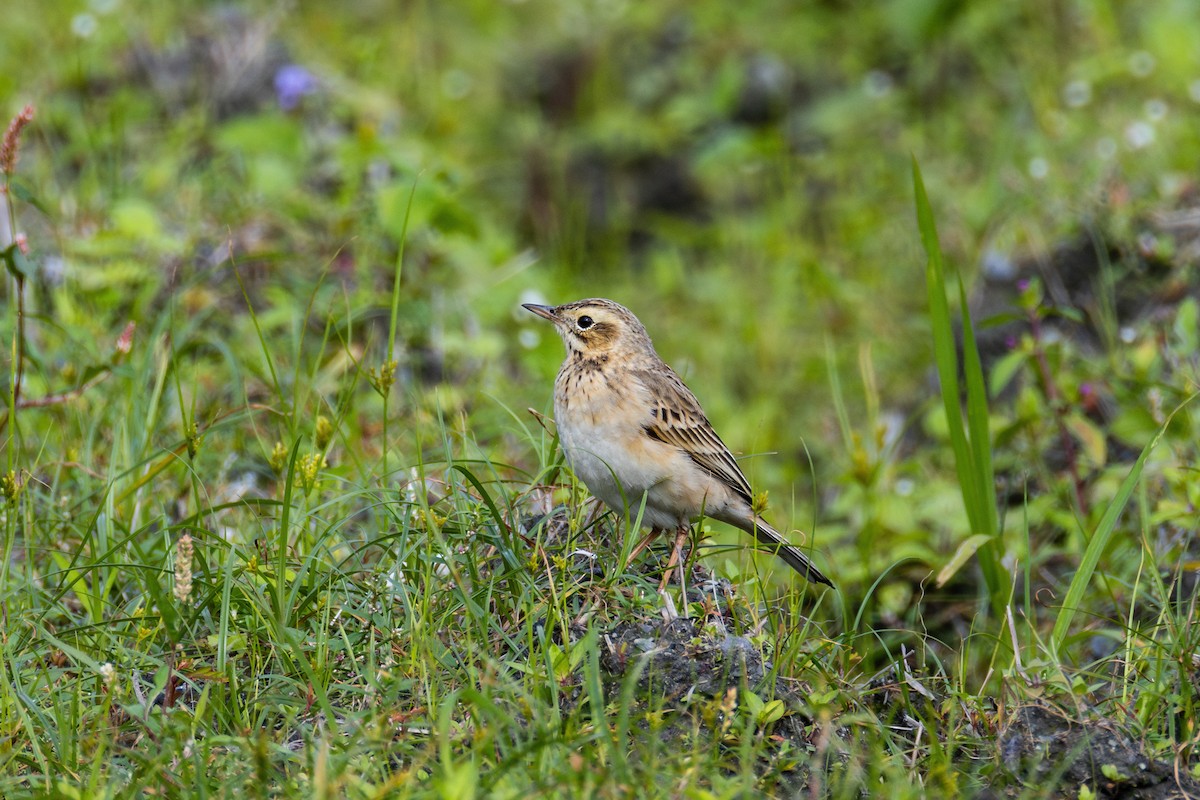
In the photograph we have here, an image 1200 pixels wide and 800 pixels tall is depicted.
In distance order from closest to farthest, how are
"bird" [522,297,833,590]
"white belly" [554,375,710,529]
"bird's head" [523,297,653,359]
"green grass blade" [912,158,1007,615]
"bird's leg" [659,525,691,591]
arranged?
1. "bird's leg" [659,525,691,591]
2. "white belly" [554,375,710,529]
3. "bird" [522,297,833,590]
4. "green grass blade" [912,158,1007,615]
5. "bird's head" [523,297,653,359]

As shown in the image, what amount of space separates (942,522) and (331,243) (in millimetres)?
3784

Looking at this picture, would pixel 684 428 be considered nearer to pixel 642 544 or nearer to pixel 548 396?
pixel 642 544

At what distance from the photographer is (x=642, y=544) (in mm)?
4633

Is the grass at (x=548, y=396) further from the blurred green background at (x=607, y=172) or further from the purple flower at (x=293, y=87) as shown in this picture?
the purple flower at (x=293, y=87)

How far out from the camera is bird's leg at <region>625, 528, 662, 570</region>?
14.5 ft

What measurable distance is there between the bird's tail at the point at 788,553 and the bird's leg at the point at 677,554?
28 cm

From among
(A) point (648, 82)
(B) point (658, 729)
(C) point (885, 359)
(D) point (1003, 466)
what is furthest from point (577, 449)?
(A) point (648, 82)

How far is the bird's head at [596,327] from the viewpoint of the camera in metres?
5.43

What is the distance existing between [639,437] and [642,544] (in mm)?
512

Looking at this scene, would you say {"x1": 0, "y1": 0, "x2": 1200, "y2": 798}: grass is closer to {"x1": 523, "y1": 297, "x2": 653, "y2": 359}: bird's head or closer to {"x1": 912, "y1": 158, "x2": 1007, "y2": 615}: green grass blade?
{"x1": 912, "y1": 158, "x2": 1007, "y2": 615}: green grass blade

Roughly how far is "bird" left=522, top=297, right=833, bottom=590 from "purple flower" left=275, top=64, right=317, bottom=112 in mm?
4068

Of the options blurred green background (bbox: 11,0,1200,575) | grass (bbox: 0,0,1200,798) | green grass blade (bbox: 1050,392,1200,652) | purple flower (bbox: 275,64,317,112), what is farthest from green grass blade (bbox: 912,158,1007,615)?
purple flower (bbox: 275,64,317,112)

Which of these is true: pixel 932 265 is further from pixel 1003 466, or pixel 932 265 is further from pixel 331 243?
pixel 331 243

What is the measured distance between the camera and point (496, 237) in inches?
369
